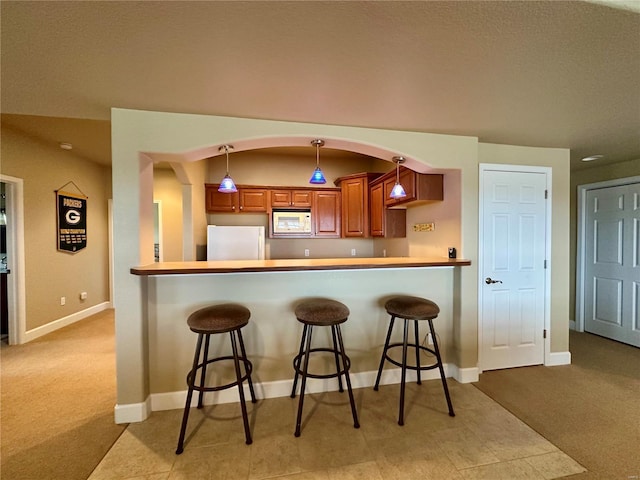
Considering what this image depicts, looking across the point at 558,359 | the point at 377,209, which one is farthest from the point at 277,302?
the point at 558,359

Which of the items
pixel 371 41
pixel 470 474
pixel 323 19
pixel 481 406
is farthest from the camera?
pixel 481 406

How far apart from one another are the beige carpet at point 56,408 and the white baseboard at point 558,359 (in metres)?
3.89

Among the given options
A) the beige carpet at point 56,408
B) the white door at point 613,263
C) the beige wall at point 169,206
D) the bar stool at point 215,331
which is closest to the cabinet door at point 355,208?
the bar stool at point 215,331

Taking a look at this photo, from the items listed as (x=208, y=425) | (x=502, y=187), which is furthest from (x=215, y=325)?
(x=502, y=187)

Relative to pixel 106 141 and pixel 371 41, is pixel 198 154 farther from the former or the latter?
pixel 106 141

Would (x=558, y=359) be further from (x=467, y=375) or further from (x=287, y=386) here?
(x=287, y=386)

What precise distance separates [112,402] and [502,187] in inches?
157

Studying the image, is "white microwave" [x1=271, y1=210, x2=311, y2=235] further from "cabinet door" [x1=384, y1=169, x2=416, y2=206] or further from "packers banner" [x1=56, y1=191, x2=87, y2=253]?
"packers banner" [x1=56, y1=191, x2=87, y2=253]

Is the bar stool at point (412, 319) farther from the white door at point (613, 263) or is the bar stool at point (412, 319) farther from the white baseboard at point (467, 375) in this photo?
the white door at point (613, 263)

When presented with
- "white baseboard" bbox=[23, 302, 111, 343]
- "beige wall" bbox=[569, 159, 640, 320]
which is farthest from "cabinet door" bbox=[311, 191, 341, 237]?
"white baseboard" bbox=[23, 302, 111, 343]

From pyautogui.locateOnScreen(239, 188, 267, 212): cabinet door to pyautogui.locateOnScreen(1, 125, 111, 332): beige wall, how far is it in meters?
2.49

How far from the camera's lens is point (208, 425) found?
1.90 metres

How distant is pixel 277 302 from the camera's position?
7.41 ft

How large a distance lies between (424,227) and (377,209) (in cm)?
78
